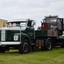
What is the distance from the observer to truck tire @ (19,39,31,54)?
64.6 feet

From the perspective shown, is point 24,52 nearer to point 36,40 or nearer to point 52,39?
point 36,40

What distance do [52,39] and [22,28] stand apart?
17.8ft

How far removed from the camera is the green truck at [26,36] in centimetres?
1959

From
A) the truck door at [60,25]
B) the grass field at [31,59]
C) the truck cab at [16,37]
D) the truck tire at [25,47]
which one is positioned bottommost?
the grass field at [31,59]

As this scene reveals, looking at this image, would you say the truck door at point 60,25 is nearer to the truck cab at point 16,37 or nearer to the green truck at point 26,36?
the green truck at point 26,36

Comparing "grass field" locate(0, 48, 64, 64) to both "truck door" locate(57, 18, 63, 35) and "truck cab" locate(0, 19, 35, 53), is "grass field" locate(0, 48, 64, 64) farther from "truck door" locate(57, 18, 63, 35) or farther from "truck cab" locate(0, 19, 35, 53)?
"truck door" locate(57, 18, 63, 35)

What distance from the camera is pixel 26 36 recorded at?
20.4 m

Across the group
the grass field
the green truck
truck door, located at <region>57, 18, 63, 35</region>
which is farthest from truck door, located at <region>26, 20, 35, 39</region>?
truck door, located at <region>57, 18, 63, 35</region>

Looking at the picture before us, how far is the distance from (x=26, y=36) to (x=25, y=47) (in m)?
0.78

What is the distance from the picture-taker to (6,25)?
22.0 m

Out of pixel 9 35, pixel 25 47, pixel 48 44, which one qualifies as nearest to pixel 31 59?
pixel 9 35

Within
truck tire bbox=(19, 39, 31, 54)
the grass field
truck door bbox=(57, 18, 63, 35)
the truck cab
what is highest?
truck door bbox=(57, 18, 63, 35)

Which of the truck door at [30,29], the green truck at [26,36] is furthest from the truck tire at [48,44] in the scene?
the truck door at [30,29]

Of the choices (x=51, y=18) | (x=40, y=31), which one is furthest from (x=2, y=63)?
(x=51, y=18)
